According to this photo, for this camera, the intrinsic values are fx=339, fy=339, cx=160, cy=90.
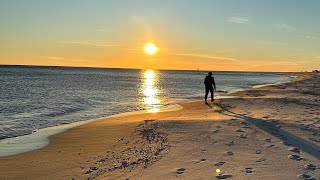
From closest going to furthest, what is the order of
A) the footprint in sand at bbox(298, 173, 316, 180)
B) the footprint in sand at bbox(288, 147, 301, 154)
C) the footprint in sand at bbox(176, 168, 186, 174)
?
the footprint in sand at bbox(298, 173, 316, 180) → the footprint in sand at bbox(176, 168, 186, 174) → the footprint in sand at bbox(288, 147, 301, 154)

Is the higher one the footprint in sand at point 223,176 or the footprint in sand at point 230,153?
the footprint in sand at point 230,153

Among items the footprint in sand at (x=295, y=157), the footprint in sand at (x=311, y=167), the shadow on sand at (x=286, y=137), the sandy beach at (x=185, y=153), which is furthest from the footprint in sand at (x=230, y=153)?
the shadow on sand at (x=286, y=137)

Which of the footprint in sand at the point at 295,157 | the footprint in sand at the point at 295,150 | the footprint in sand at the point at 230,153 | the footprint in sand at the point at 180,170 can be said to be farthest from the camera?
the footprint in sand at the point at 295,150

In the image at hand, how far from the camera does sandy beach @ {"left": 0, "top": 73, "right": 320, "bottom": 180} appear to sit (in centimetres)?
783

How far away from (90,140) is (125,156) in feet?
11.5

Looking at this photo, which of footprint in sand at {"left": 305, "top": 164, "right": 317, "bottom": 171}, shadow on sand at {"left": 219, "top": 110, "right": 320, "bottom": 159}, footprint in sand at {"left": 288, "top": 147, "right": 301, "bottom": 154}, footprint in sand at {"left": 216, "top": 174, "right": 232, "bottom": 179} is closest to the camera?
footprint in sand at {"left": 216, "top": 174, "right": 232, "bottom": 179}

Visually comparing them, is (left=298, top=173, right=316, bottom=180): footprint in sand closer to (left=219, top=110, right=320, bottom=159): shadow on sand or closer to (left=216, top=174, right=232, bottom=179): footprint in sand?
(left=216, top=174, right=232, bottom=179): footprint in sand

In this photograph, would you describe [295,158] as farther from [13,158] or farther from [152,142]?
[13,158]

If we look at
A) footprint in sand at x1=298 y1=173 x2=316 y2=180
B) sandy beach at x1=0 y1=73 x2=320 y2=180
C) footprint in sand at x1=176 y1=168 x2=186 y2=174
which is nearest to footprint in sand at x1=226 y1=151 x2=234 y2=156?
sandy beach at x1=0 y1=73 x2=320 y2=180

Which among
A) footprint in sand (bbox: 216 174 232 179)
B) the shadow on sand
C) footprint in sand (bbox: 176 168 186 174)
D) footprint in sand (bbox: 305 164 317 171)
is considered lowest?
footprint in sand (bbox: 176 168 186 174)

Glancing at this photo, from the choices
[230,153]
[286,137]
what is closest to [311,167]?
[230,153]

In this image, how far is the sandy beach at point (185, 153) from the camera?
308 inches

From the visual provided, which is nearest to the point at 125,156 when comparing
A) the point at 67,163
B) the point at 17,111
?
the point at 67,163

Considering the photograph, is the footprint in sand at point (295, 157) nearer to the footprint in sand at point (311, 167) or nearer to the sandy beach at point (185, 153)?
the sandy beach at point (185, 153)
